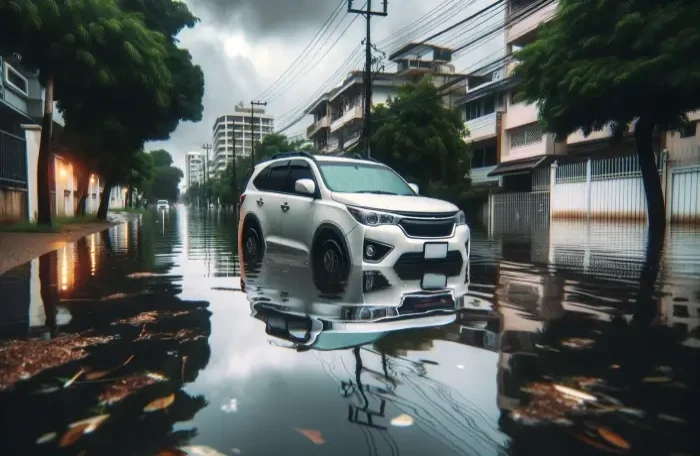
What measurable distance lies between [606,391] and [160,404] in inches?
102

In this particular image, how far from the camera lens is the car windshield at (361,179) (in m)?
8.85

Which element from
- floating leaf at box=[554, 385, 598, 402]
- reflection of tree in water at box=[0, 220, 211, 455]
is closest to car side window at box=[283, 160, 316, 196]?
reflection of tree in water at box=[0, 220, 211, 455]

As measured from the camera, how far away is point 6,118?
2912 cm

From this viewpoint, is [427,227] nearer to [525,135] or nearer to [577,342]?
[577,342]

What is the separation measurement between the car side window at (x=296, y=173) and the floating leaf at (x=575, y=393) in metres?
6.18

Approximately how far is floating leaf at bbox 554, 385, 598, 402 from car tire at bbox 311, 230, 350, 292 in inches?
160

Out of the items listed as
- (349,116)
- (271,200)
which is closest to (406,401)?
(271,200)

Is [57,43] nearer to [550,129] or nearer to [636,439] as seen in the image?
[550,129]

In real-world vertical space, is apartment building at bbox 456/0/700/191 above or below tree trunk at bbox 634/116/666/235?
above

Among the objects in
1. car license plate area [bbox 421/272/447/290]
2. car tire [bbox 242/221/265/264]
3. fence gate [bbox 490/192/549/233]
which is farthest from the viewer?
fence gate [bbox 490/192/549/233]

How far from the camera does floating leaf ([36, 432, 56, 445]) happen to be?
109 inches

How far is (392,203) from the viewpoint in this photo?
794cm

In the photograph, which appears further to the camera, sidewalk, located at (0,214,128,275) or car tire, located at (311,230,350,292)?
sidewalk, located at (0,214,128,275)

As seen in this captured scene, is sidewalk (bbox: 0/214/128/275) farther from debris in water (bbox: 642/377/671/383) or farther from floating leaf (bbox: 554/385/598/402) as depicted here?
debris in water (bbox: 642/377/671/383)
